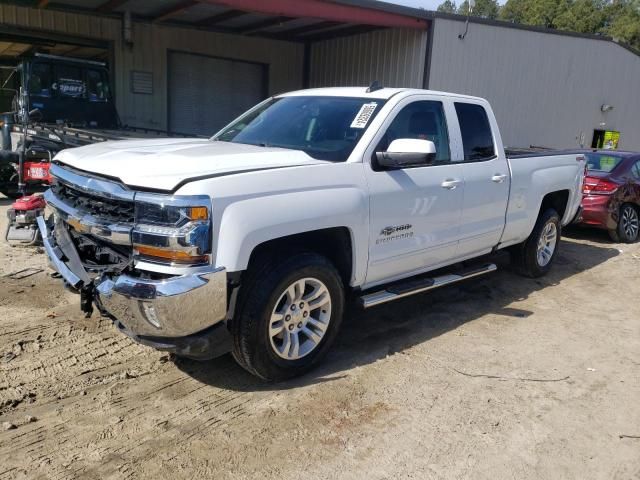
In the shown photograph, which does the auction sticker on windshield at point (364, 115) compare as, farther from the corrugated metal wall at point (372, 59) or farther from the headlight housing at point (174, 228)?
the corrugated metal wall at point (372, 59)

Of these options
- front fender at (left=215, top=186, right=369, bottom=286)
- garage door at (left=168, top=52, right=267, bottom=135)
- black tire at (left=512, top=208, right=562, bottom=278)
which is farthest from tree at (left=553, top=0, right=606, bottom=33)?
front fender at (left=215, top=186, right=369, bottom=286)

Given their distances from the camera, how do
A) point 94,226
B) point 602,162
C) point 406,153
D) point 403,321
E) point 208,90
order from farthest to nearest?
point 208,90 < point 602,162 < point 403,321 < point 406,153 < point 94,226

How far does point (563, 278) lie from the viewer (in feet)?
22.8

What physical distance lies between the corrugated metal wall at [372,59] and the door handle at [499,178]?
8823mm

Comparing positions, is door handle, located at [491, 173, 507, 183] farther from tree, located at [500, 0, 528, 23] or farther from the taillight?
tree, located at [500, 0, 528, 23]

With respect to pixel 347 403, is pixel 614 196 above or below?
above

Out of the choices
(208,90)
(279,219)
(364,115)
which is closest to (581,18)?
(208,90)

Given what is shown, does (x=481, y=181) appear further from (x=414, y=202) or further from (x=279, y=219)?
(x=279, y=219)

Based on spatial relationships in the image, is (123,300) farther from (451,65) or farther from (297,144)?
(451,65)

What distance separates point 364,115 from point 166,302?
2.20 m

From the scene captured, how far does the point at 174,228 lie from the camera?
3.12 metres

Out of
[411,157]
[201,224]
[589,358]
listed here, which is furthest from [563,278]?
[201,224]

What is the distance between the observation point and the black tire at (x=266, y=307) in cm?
345

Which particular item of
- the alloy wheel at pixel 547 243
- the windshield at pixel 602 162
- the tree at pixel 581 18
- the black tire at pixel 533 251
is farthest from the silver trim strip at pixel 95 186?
the tree at pixel 581 18
